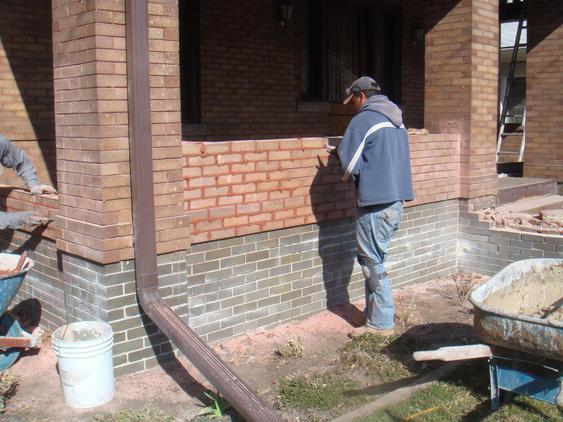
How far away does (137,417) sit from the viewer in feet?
13.6

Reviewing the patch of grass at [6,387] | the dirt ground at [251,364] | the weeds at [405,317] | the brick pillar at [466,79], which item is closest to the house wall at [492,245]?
the brick pillar at [466,79]

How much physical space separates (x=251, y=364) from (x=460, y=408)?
1593 mm

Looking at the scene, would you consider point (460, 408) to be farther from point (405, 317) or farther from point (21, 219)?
point (21, 219)

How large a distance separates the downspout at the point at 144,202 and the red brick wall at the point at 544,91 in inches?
309

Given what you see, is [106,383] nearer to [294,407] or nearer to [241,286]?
[294,407]

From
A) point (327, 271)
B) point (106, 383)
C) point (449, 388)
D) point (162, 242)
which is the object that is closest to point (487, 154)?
point (327, 271)

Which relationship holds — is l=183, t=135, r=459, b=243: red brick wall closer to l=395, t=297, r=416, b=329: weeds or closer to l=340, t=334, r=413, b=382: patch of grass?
→ l=395, t=297, r=416, b=329: weeds

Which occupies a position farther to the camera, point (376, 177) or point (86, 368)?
point (376, 177)

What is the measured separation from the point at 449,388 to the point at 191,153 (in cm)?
248

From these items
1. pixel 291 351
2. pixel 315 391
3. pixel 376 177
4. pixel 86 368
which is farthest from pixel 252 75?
pixel 86 368

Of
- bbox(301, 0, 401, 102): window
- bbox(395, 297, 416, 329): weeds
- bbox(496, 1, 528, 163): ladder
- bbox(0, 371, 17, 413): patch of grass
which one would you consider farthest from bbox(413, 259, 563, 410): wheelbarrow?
bbox(496, 1, 528, 163): ladder

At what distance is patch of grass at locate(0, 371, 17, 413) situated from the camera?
172 inches

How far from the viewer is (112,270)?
4.61 m

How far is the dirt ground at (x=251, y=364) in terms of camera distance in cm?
436
